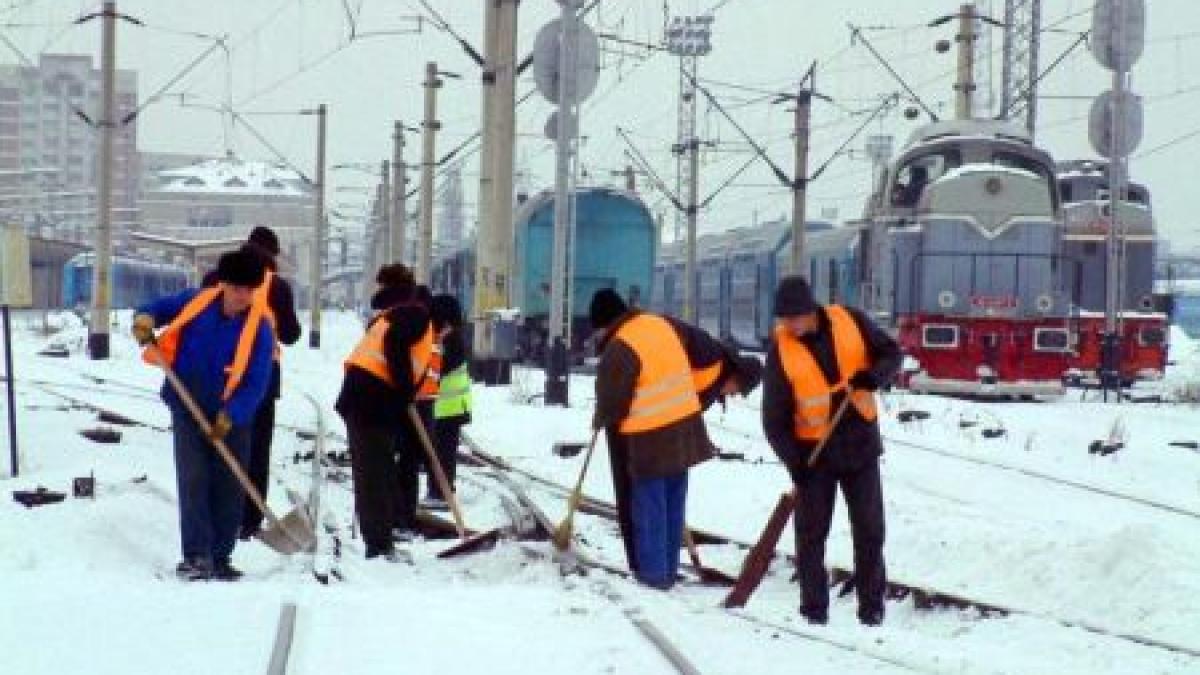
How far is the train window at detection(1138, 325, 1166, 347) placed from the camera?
28.8 meters

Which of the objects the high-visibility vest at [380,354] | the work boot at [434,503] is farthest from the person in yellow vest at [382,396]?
the work boot at [434,503]

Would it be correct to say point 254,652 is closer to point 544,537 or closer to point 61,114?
point 544,537

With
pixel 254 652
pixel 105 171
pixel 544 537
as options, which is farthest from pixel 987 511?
pixel 105 171

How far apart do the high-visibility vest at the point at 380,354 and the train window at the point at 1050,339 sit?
16.1 m

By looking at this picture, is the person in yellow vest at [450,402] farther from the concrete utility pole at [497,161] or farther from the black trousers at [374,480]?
the concrete utility pole at [497,161]

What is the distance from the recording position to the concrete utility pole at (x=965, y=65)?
33.0m

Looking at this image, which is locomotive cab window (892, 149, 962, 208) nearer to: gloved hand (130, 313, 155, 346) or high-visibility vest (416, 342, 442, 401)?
high-visibility vest (416, 342, 442, 401)

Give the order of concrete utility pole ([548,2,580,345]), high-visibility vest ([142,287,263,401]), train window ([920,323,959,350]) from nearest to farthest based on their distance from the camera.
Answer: high-visibility vest ([142,287,263,401]), concrete utility pole ([548,2,580,345]), train window ([920,323,959,350])

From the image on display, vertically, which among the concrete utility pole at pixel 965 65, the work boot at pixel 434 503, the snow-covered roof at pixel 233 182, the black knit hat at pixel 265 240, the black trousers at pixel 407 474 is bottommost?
the work boot at pixel 434 503

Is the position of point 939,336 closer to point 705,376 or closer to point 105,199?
point 705,376

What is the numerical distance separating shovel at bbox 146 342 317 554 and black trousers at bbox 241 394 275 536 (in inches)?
3.3

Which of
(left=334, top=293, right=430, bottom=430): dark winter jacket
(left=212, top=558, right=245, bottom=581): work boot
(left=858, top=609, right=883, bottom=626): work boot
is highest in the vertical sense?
(left=334, top=293, right=430, bottom=430): dark winter jacket

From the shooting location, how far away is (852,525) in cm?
768

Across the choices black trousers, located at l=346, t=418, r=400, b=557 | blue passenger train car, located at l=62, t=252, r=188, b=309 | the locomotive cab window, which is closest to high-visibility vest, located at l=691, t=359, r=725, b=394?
black trousers, located at l=346, t=418, r=400, b=557
